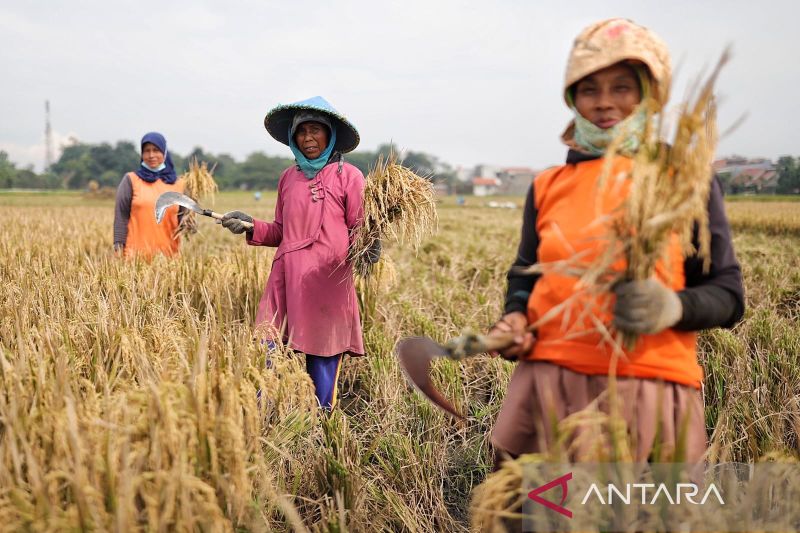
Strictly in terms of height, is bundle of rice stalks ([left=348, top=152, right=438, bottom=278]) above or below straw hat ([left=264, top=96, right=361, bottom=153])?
below

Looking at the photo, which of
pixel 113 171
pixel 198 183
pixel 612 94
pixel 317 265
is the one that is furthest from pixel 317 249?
pixel 113 171

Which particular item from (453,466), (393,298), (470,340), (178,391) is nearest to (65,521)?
(178,391)

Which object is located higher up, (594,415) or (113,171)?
(113,171)

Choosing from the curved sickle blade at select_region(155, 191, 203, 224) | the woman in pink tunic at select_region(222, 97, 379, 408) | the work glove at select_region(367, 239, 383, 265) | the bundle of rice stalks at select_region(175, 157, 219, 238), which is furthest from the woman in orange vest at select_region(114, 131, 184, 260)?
the work glove at select_region(367, 239, 383, 265)

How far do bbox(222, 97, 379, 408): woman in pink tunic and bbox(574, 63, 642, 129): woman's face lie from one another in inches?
56.9

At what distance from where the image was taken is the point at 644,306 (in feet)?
3.50

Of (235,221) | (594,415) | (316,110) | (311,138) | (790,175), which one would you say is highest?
(790,175)

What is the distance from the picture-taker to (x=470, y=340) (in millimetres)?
1250

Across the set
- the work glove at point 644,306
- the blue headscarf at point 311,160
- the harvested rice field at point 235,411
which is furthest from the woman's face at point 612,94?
the blue headscarf at point 311,160

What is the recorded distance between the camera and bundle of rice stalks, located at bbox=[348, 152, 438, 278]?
8.20 feet

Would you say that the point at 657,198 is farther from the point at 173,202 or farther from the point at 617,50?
the point at 173,202

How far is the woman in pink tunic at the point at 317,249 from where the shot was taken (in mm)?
2529

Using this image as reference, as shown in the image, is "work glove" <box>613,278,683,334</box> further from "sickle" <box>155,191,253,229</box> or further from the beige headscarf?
"sickle" <box>155,191,253,229</box>

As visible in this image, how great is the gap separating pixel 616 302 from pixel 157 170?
3.90 meters
